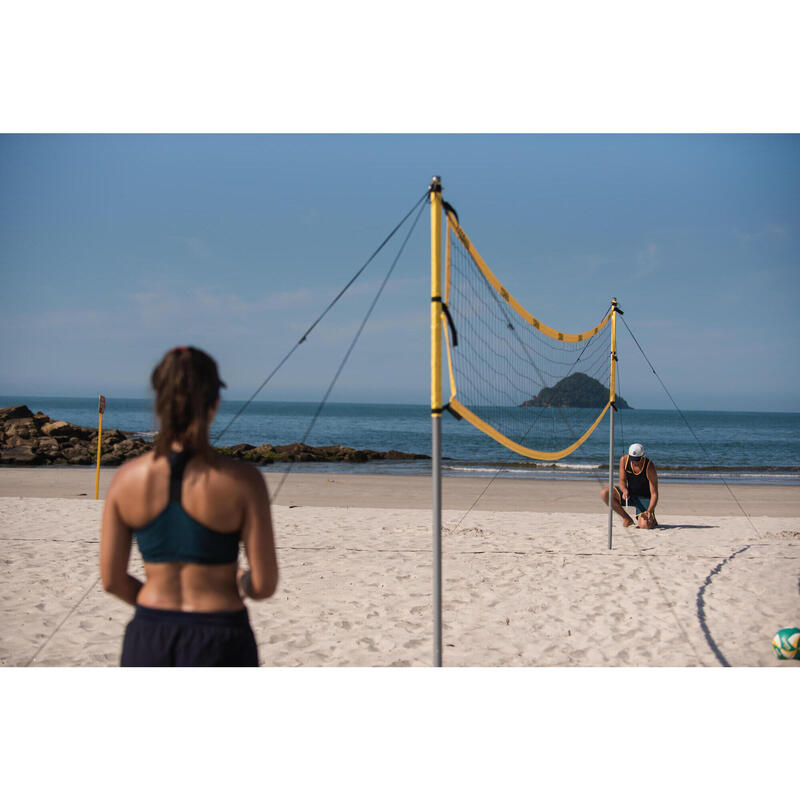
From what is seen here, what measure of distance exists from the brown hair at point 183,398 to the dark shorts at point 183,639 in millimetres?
402

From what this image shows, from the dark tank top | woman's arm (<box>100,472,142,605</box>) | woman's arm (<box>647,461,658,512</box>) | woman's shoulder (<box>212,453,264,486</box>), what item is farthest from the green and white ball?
the dark tank top

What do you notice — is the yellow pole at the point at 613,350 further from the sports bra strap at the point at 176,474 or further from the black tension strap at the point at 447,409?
the sports bra strap at the point at 176,474

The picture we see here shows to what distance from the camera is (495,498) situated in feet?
32.4

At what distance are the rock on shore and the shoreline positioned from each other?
2.49 metres

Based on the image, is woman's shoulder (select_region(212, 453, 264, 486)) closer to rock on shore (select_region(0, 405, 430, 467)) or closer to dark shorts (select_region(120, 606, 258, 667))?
dark shorts (select_region(120, 606, 258, 667))

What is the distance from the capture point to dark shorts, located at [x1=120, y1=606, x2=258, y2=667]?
153 cm

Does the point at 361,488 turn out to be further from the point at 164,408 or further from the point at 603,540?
the point at 164,408

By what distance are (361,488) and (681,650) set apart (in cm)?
786

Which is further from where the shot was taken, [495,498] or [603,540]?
[495,498]

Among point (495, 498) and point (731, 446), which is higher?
point (731, 446)

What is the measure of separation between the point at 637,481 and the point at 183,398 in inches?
241

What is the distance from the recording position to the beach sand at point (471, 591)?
3.30 m

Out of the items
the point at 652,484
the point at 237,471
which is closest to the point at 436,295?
the point at 237,471

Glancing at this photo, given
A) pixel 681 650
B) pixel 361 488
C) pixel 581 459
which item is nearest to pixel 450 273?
pixel 681 650
